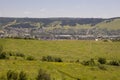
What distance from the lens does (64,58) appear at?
13538 centimetres

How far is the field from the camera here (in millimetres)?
85000

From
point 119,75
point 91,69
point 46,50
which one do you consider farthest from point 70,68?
point 46,50

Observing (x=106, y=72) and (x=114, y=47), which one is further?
(x=114, y=47)

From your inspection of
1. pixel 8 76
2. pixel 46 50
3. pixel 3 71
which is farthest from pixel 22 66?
pixel 46 50

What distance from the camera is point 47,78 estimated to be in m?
67.7

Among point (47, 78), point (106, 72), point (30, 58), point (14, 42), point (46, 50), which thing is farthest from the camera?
point (14, 42)

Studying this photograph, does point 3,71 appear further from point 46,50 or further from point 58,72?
point 46,50

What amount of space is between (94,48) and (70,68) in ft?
254

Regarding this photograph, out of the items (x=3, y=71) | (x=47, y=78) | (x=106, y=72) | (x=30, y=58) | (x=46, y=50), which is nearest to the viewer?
(x=47, y=78)

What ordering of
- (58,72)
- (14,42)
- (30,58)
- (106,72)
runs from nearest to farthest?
(58,72) < (106,72) < (30,58) < (14,42)

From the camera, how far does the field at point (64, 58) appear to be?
8500 cm

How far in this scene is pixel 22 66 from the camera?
90000 millimetres

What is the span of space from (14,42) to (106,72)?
87.4 metres

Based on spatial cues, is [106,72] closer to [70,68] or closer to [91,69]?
[91,69]
